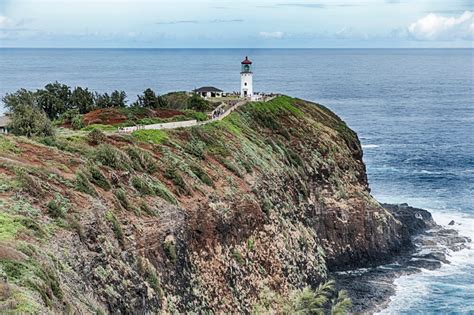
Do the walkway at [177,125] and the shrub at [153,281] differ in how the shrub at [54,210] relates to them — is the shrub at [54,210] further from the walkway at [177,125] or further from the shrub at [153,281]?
the walkway at [177,125]

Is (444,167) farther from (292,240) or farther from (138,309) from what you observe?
(138,309)

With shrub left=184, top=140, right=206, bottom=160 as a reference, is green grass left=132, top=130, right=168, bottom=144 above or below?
above

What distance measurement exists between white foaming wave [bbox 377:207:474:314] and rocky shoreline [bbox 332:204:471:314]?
56 centimetres

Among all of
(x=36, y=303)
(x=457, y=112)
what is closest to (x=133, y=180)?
(x=36, y=303)

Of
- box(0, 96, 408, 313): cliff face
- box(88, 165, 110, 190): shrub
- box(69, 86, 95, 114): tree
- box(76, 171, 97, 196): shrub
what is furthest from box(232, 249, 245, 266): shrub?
box(69, 86, 95, 114): tree

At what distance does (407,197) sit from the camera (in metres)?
83.9

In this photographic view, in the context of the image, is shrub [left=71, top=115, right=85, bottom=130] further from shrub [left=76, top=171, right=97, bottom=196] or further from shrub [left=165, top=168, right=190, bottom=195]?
shrub [left=76, top=171, right=97, bottom=196]

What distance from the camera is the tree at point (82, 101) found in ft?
243

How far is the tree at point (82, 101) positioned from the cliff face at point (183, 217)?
56.7 ft

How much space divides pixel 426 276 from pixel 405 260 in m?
4.42

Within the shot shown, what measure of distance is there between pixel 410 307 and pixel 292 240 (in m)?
10.7

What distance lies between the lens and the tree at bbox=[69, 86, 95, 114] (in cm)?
7412

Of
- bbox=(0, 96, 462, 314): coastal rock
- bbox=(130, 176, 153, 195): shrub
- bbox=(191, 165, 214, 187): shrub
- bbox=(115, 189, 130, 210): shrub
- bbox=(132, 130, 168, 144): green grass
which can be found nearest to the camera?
bbox=(0, 96, 462, 314): coastal rock

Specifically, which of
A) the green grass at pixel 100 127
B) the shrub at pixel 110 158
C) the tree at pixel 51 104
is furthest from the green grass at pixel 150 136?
the tree at pixel 51 104
